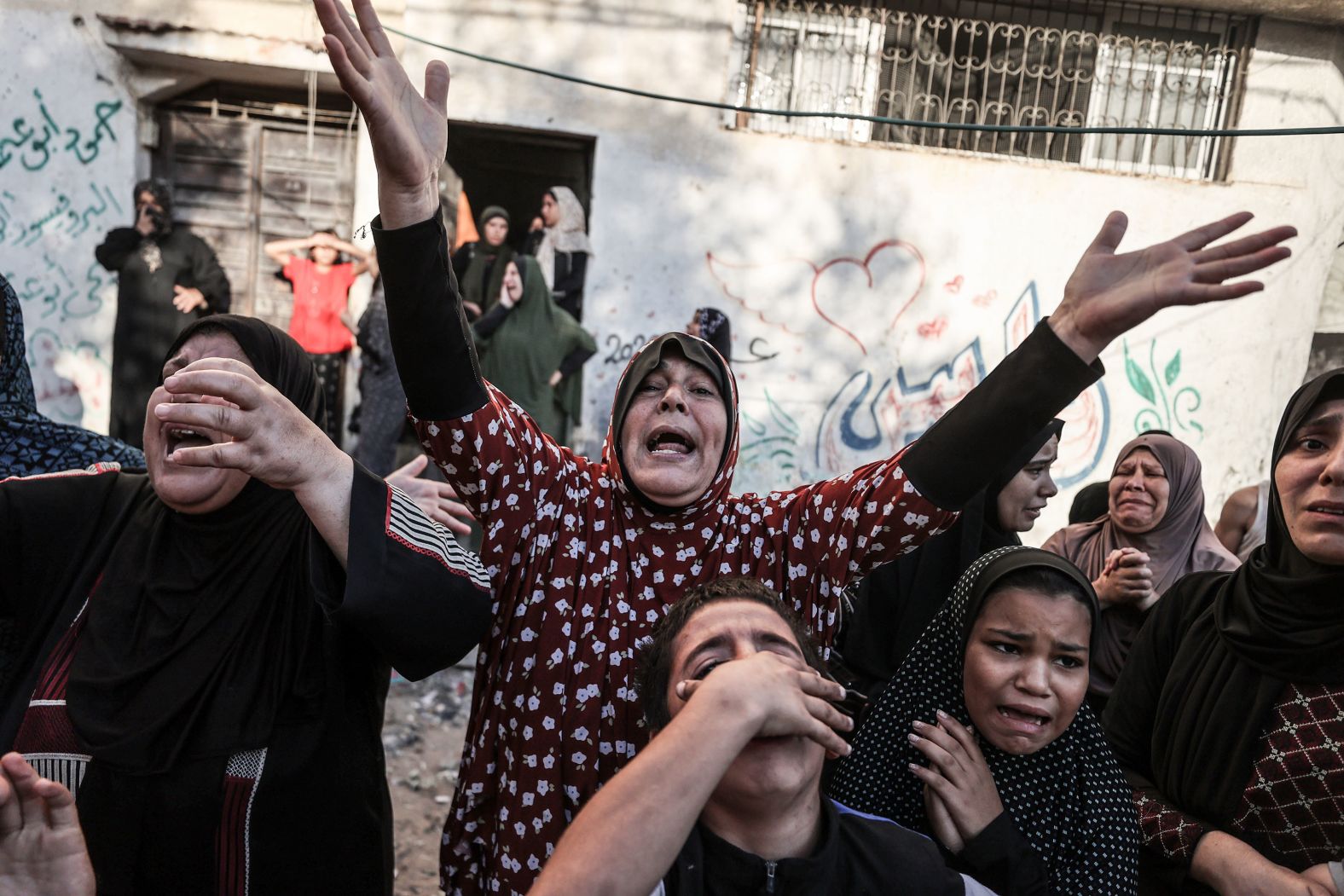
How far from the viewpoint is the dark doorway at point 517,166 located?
6477 mm

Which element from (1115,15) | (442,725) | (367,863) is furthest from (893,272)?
(367,863)

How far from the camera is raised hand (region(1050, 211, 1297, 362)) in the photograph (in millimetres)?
1514

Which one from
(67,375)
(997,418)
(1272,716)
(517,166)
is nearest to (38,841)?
(997,418)

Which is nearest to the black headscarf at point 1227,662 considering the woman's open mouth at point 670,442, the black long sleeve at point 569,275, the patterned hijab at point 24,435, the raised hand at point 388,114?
the woman's open mouth at point 670,442

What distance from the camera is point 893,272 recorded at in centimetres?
670

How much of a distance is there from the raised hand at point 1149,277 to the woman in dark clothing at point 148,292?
19.4 ft

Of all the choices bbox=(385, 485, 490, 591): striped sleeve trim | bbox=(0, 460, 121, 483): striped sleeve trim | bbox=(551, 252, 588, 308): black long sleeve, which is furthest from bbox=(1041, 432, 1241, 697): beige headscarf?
bbox=(551, 252, 588, 308): black long sleeve

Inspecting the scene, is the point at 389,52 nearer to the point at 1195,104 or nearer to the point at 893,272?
the point at 893,272

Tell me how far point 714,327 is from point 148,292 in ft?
11.6

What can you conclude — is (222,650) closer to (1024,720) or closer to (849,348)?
(1024,720)

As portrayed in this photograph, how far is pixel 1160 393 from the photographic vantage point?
6953 millimetres

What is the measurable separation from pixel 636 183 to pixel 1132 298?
5219 millimetres

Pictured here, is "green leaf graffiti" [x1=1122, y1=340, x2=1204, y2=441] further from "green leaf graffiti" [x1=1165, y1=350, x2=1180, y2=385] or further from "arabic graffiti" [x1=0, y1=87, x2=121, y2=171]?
"arabic graffiti" [x1=0, y1=87, x2=121, y2=171]

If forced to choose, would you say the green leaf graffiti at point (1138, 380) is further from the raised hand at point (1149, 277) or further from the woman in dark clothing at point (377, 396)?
the raised hand at point (1149, 277)
